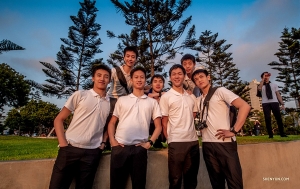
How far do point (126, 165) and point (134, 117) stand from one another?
47 centimetres

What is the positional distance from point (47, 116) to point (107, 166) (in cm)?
3362

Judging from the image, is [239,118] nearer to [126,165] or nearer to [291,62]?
[126,165]

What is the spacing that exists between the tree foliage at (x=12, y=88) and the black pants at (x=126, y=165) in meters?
A: 18.1

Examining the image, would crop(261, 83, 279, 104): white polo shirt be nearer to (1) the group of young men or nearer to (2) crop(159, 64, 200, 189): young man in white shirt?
(1) the group of young men

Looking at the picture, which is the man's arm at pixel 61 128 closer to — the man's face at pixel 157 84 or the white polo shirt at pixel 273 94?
the man's face at pixel 157 84

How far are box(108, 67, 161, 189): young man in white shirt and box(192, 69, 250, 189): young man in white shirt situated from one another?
0.57 meters

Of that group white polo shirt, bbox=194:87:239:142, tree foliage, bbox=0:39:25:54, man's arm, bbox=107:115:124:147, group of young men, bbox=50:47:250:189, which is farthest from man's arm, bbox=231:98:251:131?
tree foliage, bbox=0:39:25:54

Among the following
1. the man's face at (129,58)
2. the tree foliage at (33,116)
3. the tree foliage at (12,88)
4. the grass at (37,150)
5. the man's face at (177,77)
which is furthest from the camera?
the tree foliage at (33,116)

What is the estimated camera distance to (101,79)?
208cm

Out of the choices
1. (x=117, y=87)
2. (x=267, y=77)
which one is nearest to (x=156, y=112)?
(x=117, y=87)

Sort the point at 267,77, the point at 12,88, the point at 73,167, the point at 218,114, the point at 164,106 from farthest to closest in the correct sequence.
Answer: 1. the point at 12,88
2. the point at 267,77
3. the point at 164,106
4. the point at 218,114
5. the point at 73,167

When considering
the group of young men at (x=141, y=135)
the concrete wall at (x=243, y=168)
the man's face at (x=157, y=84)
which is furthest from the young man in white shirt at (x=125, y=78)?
the concrete wall at (x=243, y=168)

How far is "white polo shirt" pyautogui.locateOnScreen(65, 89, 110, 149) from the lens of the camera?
1.84 meters

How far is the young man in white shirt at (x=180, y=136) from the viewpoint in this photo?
1.95 meters
